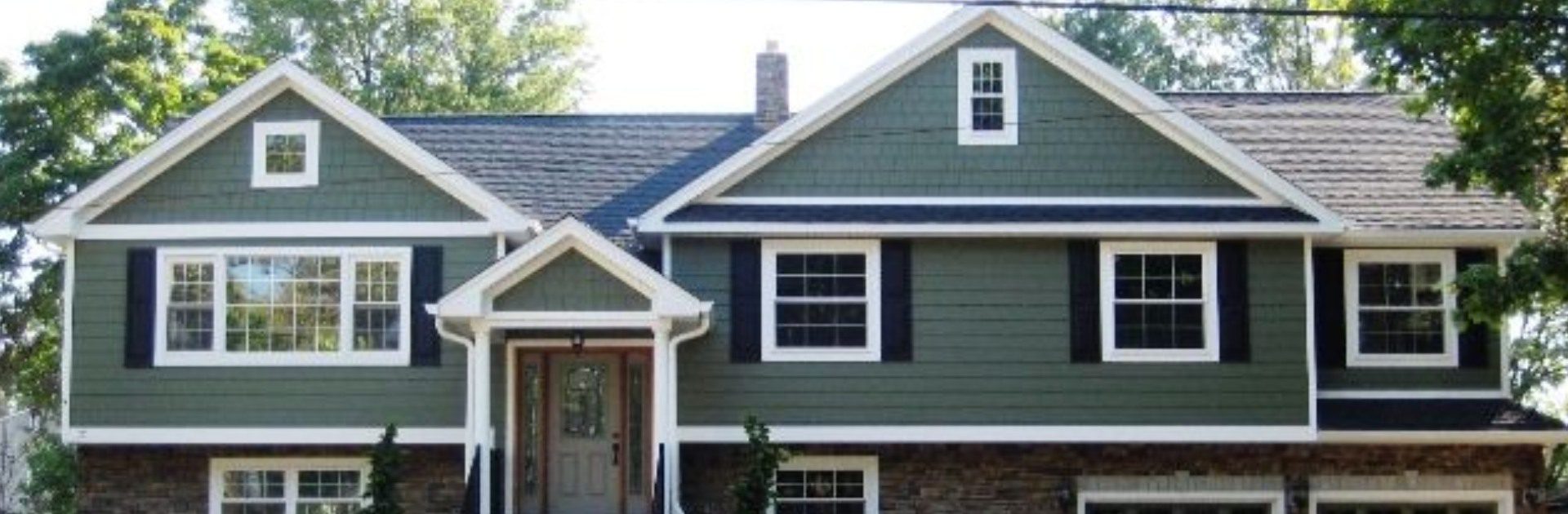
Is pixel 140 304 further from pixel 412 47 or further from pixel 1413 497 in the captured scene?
pixel 412 47

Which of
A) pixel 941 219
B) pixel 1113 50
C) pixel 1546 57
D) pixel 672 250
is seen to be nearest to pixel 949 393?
pixel 941 219

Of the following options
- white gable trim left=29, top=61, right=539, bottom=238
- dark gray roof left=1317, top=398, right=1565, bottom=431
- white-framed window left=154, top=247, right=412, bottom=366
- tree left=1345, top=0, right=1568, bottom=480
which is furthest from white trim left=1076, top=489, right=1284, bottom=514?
white-framed window left=154, top=247, right=412, bottom=366

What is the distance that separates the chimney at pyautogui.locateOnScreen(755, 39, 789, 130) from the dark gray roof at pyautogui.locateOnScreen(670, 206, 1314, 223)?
3691 mm

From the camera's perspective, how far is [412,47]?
43969 mm

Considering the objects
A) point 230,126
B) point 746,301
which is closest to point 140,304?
point 230,126

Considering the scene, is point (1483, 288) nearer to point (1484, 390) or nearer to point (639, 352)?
point (1484, 390)

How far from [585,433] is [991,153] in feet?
17.2

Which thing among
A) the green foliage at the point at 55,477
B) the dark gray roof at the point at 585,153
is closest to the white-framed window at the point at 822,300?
the dark gray roof at the point at 585,153

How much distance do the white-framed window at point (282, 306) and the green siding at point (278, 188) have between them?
1.23 ft

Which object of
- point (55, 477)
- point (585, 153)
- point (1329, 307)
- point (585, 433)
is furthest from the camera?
point (55, 477)

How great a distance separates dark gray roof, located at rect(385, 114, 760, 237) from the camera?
24828mm

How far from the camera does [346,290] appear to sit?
23.0 meters

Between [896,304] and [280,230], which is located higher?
[280,230]

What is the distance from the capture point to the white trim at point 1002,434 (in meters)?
22.7
